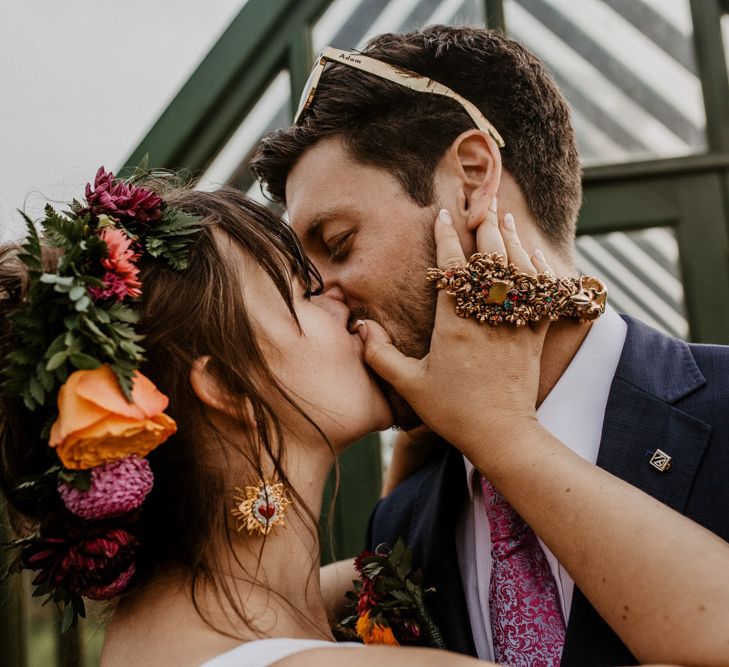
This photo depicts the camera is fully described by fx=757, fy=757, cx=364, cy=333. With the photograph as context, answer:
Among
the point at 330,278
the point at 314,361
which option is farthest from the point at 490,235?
the point at 314,361

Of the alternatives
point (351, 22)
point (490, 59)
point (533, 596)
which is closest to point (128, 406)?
point (533, 596)

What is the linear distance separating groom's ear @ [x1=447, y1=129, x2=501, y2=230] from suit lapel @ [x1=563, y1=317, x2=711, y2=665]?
64 cm

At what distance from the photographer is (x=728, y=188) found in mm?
2965

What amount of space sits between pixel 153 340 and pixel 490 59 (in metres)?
1.54

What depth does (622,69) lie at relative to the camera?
125 inches

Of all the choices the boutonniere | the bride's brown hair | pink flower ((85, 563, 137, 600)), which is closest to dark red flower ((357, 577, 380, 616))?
the boutonniere

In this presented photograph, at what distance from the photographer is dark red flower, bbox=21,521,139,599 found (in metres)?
1.71

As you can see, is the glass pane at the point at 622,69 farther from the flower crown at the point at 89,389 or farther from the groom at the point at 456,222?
the flower crown at the point at 89,389

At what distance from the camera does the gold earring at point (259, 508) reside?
1868mm

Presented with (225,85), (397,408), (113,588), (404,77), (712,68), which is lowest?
(113,588)

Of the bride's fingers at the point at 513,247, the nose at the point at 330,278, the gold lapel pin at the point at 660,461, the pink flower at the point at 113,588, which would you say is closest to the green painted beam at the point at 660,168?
the bride's fingers at the point at 513,247

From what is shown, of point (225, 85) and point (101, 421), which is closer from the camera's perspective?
point (101, 421)

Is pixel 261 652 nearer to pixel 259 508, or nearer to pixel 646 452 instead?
pixel 259 508

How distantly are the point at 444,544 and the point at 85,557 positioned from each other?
3.55 feet
